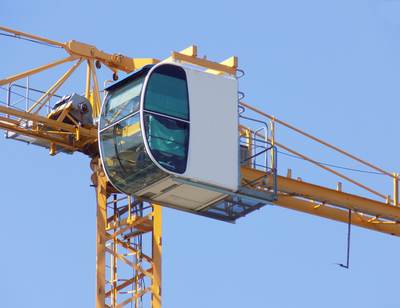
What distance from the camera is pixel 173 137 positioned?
57.2 m

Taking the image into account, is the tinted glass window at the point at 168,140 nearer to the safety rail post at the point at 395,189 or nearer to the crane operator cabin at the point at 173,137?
the crane operator cabin at the point at 173,137

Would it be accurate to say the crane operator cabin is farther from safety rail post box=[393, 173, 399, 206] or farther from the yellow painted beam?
safety rail post box=[393, 173, 399, 206]

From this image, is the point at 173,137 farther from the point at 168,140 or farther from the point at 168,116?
the point at 168,116

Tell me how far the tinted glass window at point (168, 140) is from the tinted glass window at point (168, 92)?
0.25 meters

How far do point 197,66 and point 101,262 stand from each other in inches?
283

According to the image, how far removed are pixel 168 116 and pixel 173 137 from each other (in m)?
0.54

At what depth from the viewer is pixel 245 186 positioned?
194ft

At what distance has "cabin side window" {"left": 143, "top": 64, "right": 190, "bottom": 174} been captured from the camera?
56.8 metres

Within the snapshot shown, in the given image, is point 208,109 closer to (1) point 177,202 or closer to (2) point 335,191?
(1) point 177,202

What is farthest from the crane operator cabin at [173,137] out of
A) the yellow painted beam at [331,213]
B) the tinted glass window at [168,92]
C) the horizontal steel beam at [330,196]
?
the yellow painted beam at [331,213]

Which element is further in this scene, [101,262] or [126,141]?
[101,262]

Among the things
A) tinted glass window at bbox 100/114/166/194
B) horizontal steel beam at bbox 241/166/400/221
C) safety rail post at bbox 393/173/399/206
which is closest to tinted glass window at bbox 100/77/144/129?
tinted glass window at bbox 100/114/166/194

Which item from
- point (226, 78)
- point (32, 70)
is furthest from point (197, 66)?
point (32, 70)

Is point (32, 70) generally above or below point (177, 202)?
above
